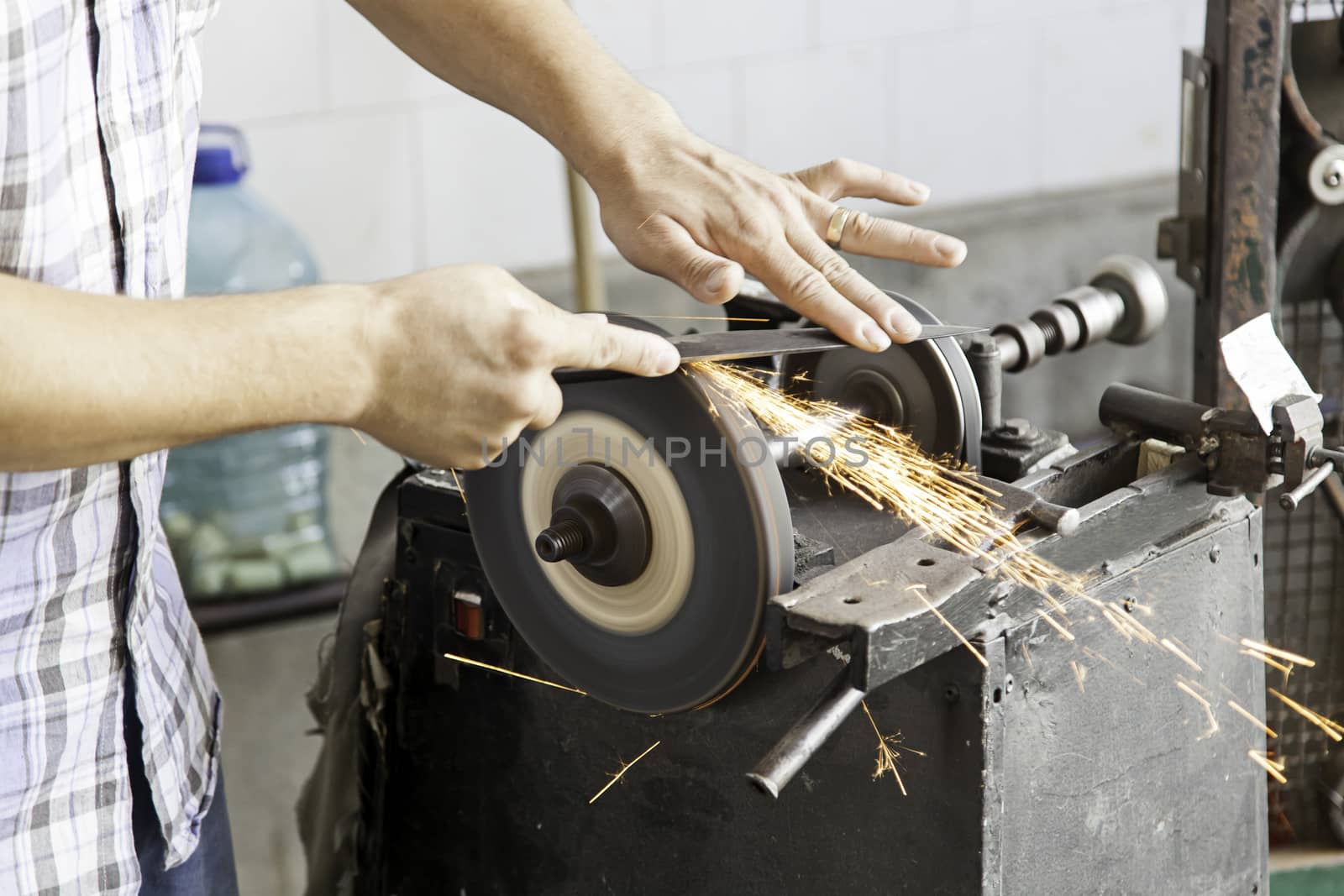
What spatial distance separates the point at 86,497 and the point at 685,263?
0.55 metres

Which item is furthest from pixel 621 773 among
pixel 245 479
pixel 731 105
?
pixel 731 105

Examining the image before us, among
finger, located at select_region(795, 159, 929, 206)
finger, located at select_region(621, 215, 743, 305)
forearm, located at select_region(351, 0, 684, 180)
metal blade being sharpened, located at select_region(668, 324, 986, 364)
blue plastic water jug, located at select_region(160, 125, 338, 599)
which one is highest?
forearm, located at select_region(351, 0, 684, 180)

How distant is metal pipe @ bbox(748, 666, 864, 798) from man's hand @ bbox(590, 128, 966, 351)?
40 centimetres

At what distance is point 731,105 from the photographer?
2.92 meters

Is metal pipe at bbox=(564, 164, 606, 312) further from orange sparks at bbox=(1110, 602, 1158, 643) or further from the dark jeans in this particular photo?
orange sparks at bbox=(1110, 602, 1158, 643)

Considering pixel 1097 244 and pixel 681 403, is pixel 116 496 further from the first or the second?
pixel 1097 244

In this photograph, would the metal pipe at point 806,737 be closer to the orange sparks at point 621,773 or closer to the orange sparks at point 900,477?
the orange sparks at point 900,477

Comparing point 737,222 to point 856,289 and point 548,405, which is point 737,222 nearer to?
point 856,289

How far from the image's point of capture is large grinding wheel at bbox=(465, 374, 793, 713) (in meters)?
1.00

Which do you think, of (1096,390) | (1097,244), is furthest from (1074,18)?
(1096,390)

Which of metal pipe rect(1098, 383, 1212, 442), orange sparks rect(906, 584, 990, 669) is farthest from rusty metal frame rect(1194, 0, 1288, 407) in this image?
orange sparks rect(906, 584, 990, 669)

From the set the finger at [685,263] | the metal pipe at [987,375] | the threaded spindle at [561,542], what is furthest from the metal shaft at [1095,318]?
the threaded spindle at [561,542]

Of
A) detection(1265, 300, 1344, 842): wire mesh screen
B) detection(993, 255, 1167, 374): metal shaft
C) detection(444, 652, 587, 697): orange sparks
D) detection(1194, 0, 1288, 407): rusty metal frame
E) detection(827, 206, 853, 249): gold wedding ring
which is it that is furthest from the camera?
detection(1265, 300, 1344, 842): wire mesh screen

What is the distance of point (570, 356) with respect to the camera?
3.13 feet
